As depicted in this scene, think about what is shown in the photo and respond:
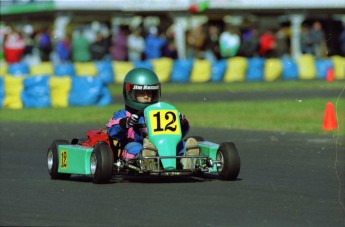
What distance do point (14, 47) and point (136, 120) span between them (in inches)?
968

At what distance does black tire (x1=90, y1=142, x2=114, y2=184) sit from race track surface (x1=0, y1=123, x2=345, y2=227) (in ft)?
0.27

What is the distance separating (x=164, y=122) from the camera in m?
9.73

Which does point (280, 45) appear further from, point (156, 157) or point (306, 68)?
point (156, 157)

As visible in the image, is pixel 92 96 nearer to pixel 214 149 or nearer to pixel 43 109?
pixel 43 109

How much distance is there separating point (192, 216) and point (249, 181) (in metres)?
2.52

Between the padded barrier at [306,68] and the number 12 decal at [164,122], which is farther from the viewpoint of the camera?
the padded barrier at [306,68]

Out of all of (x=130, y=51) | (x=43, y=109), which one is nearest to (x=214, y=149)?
(x=43, y=109)

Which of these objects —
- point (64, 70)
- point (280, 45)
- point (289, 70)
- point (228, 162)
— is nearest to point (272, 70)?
point (289, 70)

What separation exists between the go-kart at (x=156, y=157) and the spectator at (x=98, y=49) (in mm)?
23276

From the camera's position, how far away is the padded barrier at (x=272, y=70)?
32938mm

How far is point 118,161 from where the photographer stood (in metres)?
9.74

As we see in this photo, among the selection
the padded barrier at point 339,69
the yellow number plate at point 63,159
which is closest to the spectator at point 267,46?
the padded barrier at point 339,69

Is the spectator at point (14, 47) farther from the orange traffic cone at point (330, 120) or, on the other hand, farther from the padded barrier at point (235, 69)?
the orange traffic cone at point (330, 120)

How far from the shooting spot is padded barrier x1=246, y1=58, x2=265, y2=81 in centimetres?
3272
